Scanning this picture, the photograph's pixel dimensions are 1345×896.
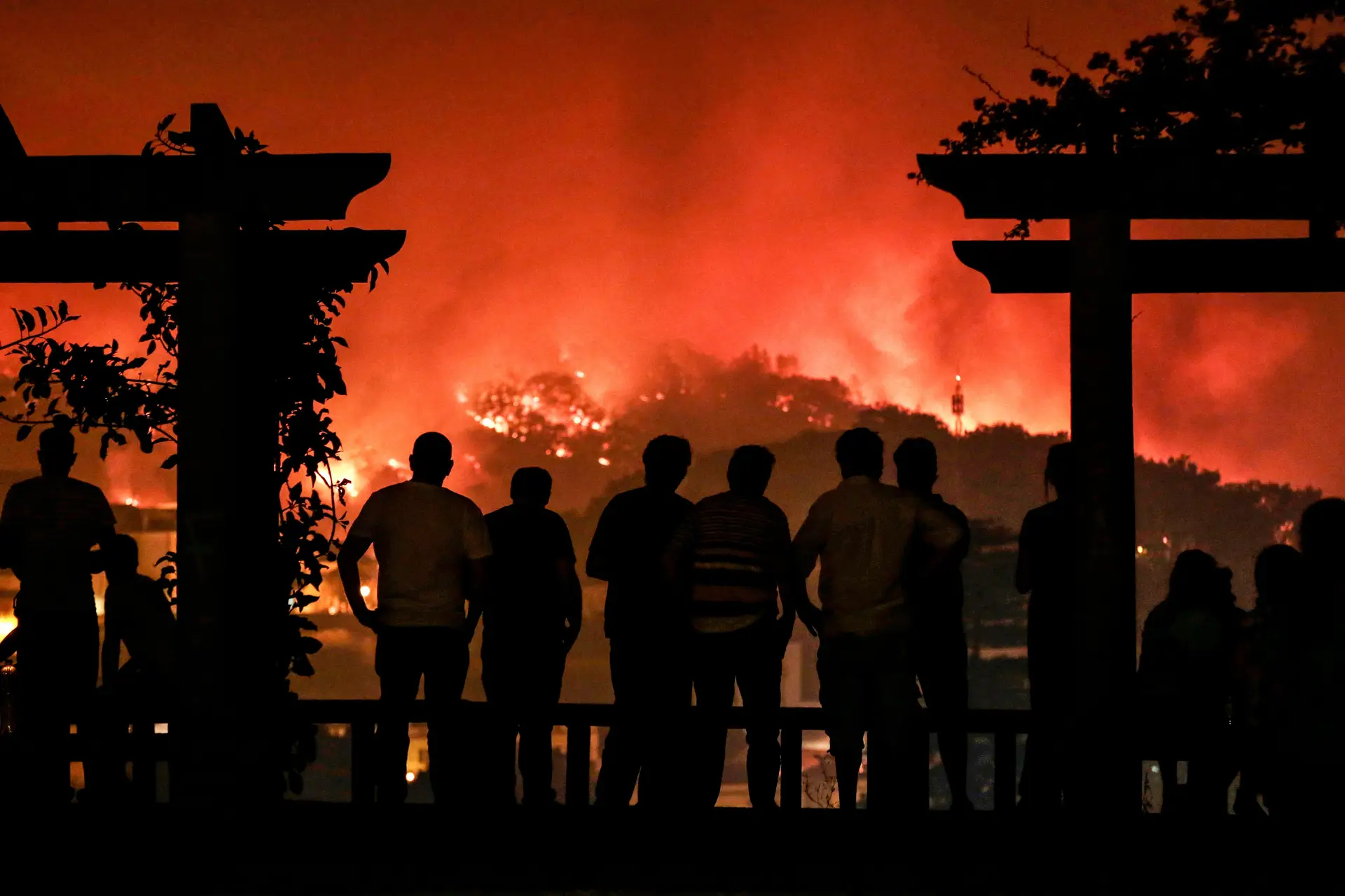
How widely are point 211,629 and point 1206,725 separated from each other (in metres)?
4.54

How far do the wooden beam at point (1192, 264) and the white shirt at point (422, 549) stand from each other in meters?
2.78

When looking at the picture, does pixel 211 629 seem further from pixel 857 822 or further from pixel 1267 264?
pixel 1267 264

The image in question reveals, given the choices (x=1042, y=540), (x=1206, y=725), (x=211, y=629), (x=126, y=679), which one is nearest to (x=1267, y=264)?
(x=1042, y=540)

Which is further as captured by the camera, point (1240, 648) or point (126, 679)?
point (126, 679)

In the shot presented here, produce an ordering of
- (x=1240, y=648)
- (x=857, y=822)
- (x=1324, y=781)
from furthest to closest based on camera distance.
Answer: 1. (x=857, y=822)
2. (x=1240, y=648)
3. (x=1324, y=781)

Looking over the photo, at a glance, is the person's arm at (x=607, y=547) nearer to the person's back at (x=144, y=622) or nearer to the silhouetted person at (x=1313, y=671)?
the person's back at (x=144, y=622)

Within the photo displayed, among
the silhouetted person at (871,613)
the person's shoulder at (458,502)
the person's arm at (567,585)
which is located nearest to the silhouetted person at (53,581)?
the person's shoulder at (458,502)

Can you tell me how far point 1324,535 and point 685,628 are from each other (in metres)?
2.83

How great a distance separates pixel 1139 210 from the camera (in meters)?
6.45

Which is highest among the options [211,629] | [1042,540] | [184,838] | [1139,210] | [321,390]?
[1139,210]

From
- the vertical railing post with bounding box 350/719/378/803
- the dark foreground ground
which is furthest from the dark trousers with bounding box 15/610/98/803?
the vertical railing post with bounding box 350/719/378/803

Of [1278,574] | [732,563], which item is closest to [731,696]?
[732,563]

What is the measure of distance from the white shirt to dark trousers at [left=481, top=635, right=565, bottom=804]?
0.46 m

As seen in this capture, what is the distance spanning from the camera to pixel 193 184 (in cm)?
668
